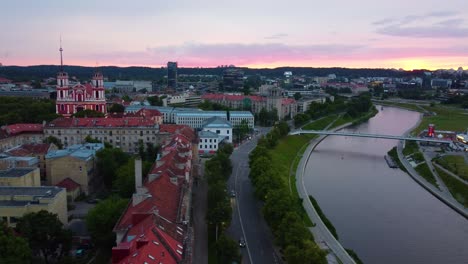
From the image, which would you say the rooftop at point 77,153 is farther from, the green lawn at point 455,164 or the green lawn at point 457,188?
the green lawn at point 455,164

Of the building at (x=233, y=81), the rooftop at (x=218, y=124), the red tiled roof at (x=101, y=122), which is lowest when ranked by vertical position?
the rooftop at (x=218, y=124)

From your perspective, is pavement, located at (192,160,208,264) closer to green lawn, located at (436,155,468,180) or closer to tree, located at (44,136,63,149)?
tree, located at (44,136,63,149)

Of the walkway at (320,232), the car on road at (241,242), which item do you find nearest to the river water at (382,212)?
the walkway at (320,232)

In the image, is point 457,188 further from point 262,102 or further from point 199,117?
point 262,102

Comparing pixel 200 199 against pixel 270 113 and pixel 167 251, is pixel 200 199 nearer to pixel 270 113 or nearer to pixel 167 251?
pixel 167 251

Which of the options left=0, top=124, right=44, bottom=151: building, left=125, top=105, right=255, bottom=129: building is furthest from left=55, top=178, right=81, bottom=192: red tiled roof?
left=125, top=105, right=255, bottom=129: building

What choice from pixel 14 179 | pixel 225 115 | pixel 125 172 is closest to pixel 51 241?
pixel 14 179

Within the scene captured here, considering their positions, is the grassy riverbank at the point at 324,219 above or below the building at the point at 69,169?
below
